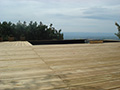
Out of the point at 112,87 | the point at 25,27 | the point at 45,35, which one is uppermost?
the point at 25,27

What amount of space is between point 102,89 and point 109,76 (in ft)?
1.61

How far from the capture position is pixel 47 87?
1.42 meters

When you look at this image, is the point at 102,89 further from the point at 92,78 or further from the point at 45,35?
the point at 45,35

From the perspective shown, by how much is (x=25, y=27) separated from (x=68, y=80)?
40.1 feet

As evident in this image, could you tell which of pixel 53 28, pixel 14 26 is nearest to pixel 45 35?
pixel 53 28

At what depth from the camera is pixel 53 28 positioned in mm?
14961

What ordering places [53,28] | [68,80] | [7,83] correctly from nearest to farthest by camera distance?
[7,83], [68,80], [53,28]

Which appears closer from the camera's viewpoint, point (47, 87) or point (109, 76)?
point (47, 87)

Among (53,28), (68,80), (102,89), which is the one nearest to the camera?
(102,89)

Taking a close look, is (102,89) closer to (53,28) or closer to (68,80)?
(68,80)

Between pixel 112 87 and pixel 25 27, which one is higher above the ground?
pixel 25 27

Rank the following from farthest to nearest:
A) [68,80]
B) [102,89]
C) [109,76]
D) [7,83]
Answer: [109,76] → [68,80] → [7,83] → [102,89]

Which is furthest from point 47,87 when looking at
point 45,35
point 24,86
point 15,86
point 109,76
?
point 45,35

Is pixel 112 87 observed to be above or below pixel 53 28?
below
